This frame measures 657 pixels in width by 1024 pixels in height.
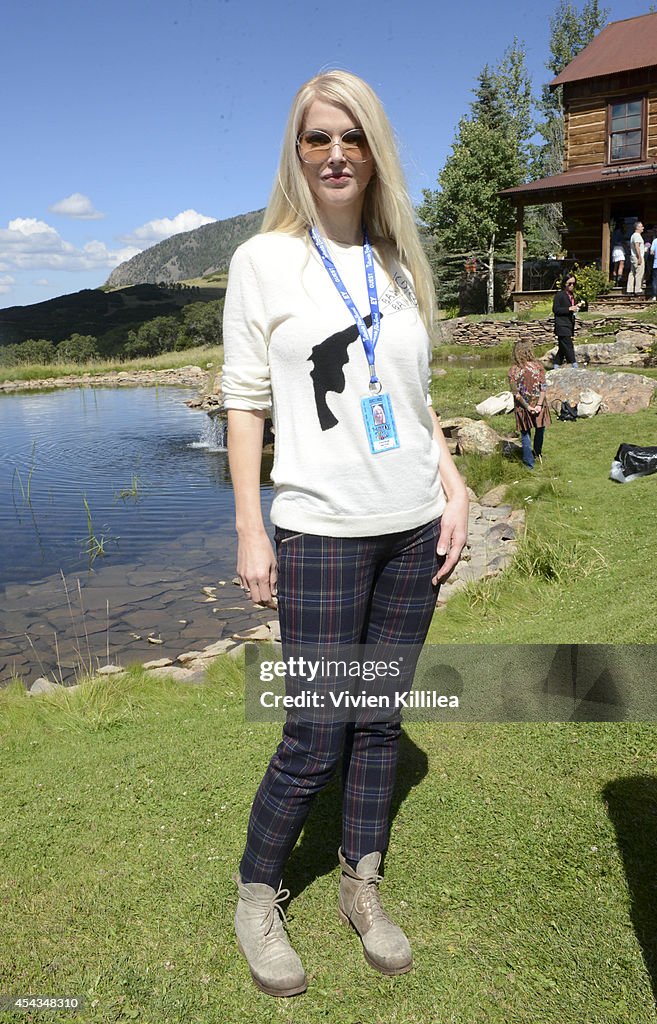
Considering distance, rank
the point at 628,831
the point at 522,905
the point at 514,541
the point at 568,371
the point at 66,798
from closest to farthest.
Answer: the point at 522,905 → the point at 628,831 → the point at 66,798 → the point at 514,541 → the point at 568,371

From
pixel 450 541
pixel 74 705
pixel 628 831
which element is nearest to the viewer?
pixel 450 541

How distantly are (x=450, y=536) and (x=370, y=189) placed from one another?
0.98m

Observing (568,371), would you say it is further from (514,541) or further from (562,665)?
(562,665)

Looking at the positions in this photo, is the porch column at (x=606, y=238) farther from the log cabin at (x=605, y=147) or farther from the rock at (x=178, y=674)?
the rock at (x=178, y=674)

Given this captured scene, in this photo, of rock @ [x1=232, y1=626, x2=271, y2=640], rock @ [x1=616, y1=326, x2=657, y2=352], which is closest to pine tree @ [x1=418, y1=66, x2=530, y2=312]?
rock @ [x1=616, y1=326, x2=657, y2=352]

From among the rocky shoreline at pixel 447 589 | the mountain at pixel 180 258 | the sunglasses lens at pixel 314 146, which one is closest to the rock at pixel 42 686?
the rocky shoreline at pixel 447 589

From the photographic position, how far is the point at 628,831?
2736 mm

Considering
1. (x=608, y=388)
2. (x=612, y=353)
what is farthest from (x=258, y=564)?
(x=612, y=353)

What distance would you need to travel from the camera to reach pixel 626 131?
80.1 ft

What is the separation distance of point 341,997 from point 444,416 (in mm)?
11443

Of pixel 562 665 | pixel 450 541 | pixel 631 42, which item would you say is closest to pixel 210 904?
pixel 450 541

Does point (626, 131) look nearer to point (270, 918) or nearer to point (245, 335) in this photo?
point (245, 335)

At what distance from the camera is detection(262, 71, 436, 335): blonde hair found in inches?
79.9

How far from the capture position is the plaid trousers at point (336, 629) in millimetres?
2066
